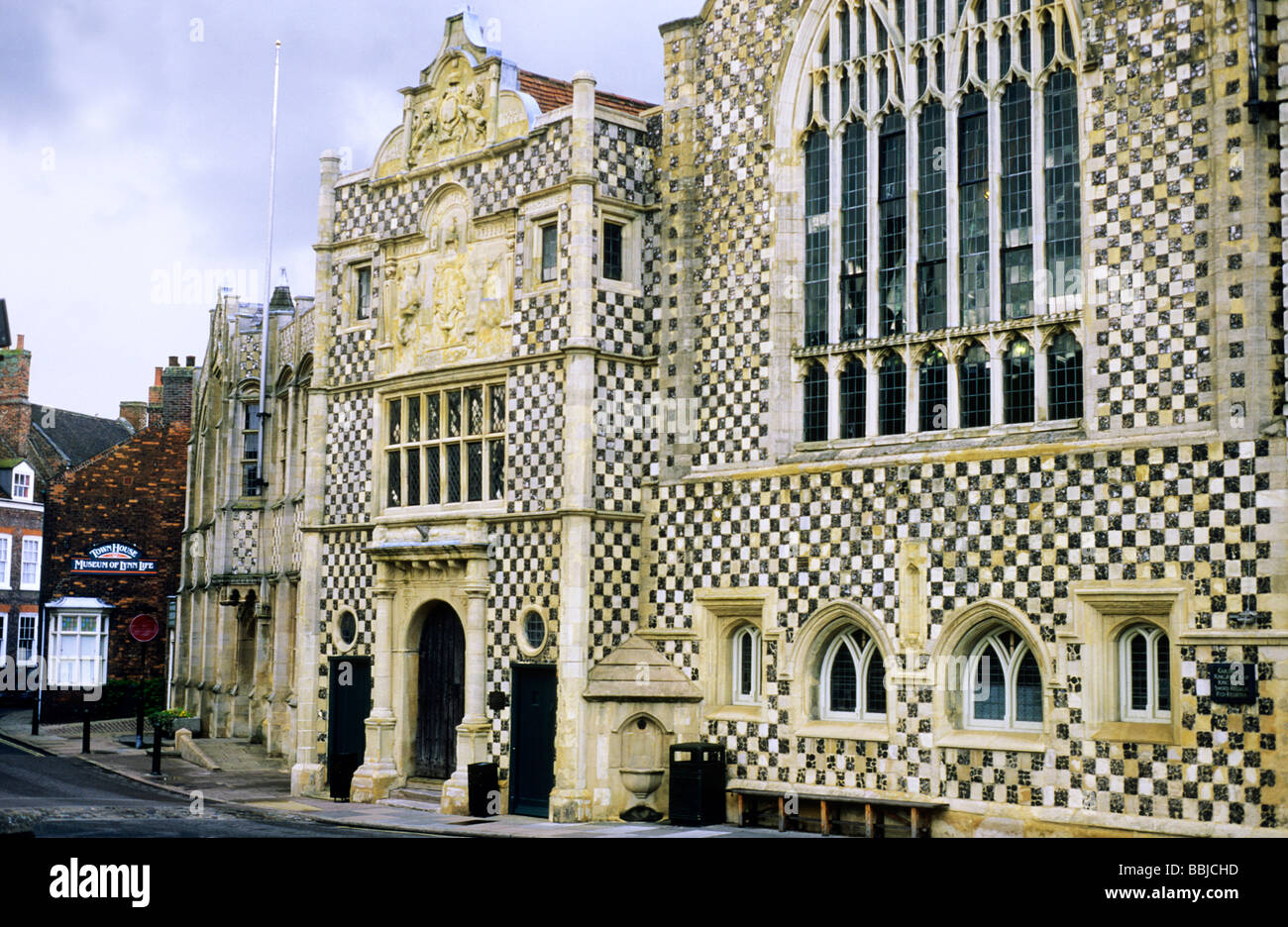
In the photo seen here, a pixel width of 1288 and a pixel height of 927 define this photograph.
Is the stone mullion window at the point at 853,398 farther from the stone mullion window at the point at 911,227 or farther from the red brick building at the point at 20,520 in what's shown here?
the red brick building at the point at 20,520

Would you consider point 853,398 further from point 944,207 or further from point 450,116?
point 450,116

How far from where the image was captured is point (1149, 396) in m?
17.5

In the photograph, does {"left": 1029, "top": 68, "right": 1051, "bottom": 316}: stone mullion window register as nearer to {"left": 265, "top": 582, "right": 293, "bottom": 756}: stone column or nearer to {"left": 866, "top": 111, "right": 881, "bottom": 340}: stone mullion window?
{"left": 866, "top": 111, "right": 881, "bottom": 340}: stone mullion window

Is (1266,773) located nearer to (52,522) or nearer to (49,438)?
(52,522)

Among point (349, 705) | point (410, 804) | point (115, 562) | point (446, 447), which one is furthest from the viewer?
point (115, 562)

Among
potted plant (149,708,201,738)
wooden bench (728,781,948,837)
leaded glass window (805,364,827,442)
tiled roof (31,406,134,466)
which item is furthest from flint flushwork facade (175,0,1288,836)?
tiled roof (31,406,134,466)

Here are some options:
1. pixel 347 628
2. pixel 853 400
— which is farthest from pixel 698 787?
pixel 347 628

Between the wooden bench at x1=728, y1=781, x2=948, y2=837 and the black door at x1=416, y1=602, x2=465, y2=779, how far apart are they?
5.15 metres

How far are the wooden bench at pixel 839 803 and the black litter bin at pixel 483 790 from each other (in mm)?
3679

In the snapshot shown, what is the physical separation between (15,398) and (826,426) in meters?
34.1

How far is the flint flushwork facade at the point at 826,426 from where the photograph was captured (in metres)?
17.1

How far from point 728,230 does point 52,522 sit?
3084cm

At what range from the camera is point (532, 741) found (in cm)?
2230

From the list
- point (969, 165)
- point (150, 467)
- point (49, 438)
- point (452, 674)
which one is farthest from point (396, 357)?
point (49, 438)
